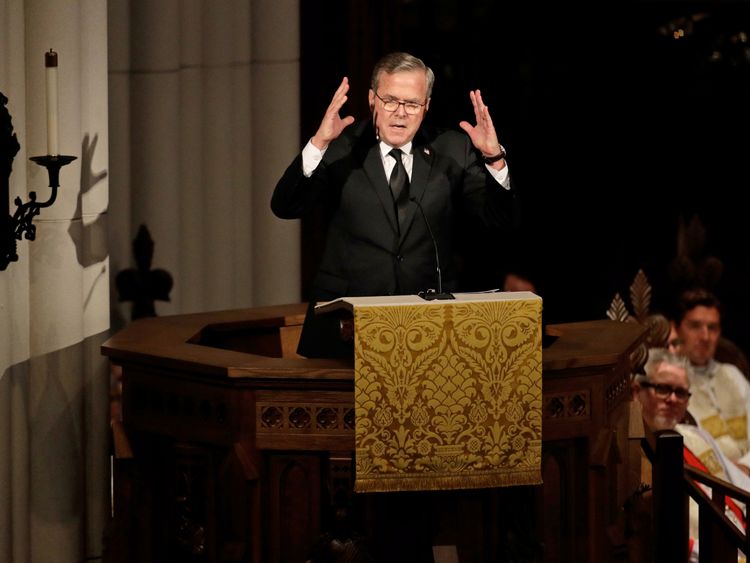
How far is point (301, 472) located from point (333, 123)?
1.03 meters

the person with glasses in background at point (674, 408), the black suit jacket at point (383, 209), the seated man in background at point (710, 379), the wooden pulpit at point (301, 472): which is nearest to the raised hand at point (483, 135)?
the black suit jacket at point (383, 209)

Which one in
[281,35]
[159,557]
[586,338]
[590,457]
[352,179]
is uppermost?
[281,35]

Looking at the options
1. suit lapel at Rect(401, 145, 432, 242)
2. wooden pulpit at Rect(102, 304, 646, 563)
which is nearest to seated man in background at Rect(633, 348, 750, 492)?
wooden pulpit at Rect(102, 304, 646, 563)

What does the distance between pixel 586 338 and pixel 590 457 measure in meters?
0.45

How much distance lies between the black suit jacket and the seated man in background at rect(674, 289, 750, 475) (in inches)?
128

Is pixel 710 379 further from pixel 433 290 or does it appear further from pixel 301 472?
pixel 301 472

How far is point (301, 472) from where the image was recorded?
4656 millimetres

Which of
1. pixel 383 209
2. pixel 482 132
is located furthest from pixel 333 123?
pixel 482 132

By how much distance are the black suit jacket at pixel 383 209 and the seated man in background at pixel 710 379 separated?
325 centimetres

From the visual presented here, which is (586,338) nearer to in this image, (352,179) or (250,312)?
(352,179)

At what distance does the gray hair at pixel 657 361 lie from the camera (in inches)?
274

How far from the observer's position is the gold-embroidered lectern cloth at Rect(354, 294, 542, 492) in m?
4.46

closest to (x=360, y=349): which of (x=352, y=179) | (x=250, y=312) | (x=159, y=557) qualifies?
(x=352, y=179)

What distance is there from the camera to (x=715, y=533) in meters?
5.22
